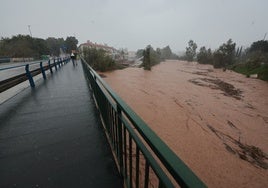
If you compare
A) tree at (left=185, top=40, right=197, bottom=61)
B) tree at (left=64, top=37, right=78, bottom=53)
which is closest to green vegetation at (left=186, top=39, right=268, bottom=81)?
tree at (left=185, top=40, right=197, bottom=61)

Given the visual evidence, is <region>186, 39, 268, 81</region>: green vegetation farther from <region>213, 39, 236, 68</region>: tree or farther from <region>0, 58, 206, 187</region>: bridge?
<region>0, 58, 206, 187</region>: bridge

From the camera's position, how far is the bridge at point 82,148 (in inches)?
38.7

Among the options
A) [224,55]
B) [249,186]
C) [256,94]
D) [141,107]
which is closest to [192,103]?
[141,107]

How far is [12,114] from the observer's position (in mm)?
3500

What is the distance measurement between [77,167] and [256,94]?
50.1 ft

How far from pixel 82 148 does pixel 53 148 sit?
1.50 feet

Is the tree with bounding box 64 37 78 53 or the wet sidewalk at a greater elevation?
the tree with bounding box 64 37 78 53

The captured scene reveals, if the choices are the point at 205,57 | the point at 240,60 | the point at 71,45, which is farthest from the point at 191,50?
the point at 71,45

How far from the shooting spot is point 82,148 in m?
2.37

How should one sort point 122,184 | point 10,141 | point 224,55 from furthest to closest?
point 224,55
point 10,141
point 122,184

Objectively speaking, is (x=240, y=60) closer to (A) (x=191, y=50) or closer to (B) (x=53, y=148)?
(A) (x=191, y=50)

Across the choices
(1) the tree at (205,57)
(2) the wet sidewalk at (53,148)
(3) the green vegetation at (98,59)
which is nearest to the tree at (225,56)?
(1) the tree at (205,57)

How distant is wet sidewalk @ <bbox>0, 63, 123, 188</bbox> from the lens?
72.1 inches

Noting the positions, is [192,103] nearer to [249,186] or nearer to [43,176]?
[249,186]
